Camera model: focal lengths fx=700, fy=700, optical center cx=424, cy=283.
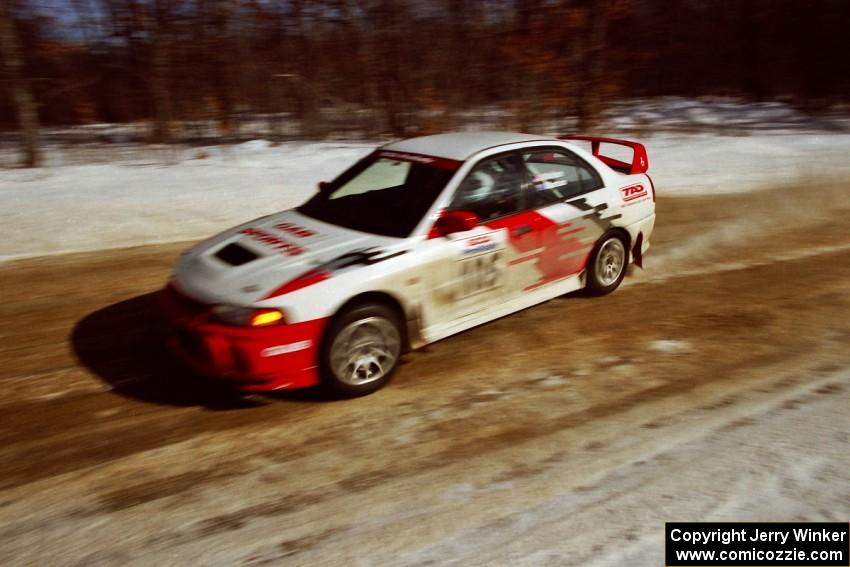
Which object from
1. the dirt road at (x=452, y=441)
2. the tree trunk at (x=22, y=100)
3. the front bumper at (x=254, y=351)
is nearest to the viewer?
the dirt road at (x=452, y=441)

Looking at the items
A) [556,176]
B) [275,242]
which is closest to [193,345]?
[275,242]

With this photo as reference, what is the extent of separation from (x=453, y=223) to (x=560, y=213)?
1206mm

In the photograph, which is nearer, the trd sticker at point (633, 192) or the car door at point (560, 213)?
the car door at point (560, 213)

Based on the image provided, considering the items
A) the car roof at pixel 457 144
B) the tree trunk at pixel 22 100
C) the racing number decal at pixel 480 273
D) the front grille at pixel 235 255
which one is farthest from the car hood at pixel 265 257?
the tree trunk at pixel 22 100

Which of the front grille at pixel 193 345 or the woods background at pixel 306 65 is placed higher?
the woods background at pixel 306 65

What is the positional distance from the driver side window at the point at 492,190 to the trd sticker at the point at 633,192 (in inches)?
50.8

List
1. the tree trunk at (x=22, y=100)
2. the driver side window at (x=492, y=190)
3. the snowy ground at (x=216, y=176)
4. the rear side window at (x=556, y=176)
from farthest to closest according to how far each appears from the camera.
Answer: the tree trunk at (x=22, y=100) → the snowy ground at (x=216, y=176) → the rear side window at (x=556, y=176) → the driver side window at (x=492, y=190)

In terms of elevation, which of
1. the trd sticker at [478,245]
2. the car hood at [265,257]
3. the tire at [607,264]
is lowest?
the tire at [607,264]

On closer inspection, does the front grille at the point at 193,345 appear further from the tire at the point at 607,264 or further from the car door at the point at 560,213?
the tire at the point at 607,264

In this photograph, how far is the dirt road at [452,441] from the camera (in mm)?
3297

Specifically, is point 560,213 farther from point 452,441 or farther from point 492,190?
point 452,441

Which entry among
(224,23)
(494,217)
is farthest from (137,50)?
(494,217)

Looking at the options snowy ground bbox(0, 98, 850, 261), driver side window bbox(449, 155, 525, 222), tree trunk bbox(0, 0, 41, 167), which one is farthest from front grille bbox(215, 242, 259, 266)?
tree trunk bbox(0, 0, 41, 167)

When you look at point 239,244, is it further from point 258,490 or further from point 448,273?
point 258,490
